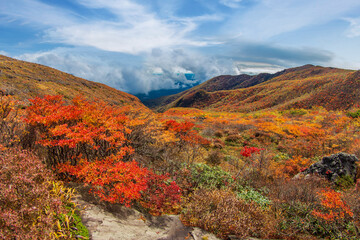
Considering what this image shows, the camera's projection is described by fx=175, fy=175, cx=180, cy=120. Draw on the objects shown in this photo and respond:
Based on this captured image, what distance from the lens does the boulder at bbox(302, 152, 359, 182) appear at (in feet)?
32.4

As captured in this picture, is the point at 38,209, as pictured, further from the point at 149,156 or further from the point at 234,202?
the point at 149,156

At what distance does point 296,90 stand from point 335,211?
94632mm

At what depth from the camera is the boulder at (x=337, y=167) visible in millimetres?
9877

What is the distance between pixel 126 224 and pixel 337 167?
11.7 m

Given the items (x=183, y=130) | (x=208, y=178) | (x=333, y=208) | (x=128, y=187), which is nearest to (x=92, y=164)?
(x=128, y=187)

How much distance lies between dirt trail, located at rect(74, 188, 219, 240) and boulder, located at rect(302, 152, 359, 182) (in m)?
8.78

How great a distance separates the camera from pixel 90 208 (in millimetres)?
5281

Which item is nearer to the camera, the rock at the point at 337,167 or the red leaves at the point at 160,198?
the red leaves at the point at 160,198

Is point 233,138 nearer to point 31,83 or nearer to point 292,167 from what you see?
point 292,167

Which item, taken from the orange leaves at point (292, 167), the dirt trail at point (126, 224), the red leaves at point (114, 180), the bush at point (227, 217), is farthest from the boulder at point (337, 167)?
the red leaves at point (114, 180)

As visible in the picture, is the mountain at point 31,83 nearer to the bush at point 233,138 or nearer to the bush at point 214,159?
the bush at point 214,159

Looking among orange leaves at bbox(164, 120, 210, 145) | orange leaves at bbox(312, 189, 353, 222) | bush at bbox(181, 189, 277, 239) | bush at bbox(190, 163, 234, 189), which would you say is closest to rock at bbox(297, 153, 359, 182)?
orange leaves at bbox(312, 189, 353, 222)

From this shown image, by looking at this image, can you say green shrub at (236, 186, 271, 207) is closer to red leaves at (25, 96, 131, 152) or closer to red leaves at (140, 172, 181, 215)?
red leaves at (140, 172, 181, 215)

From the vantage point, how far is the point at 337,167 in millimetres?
10047
